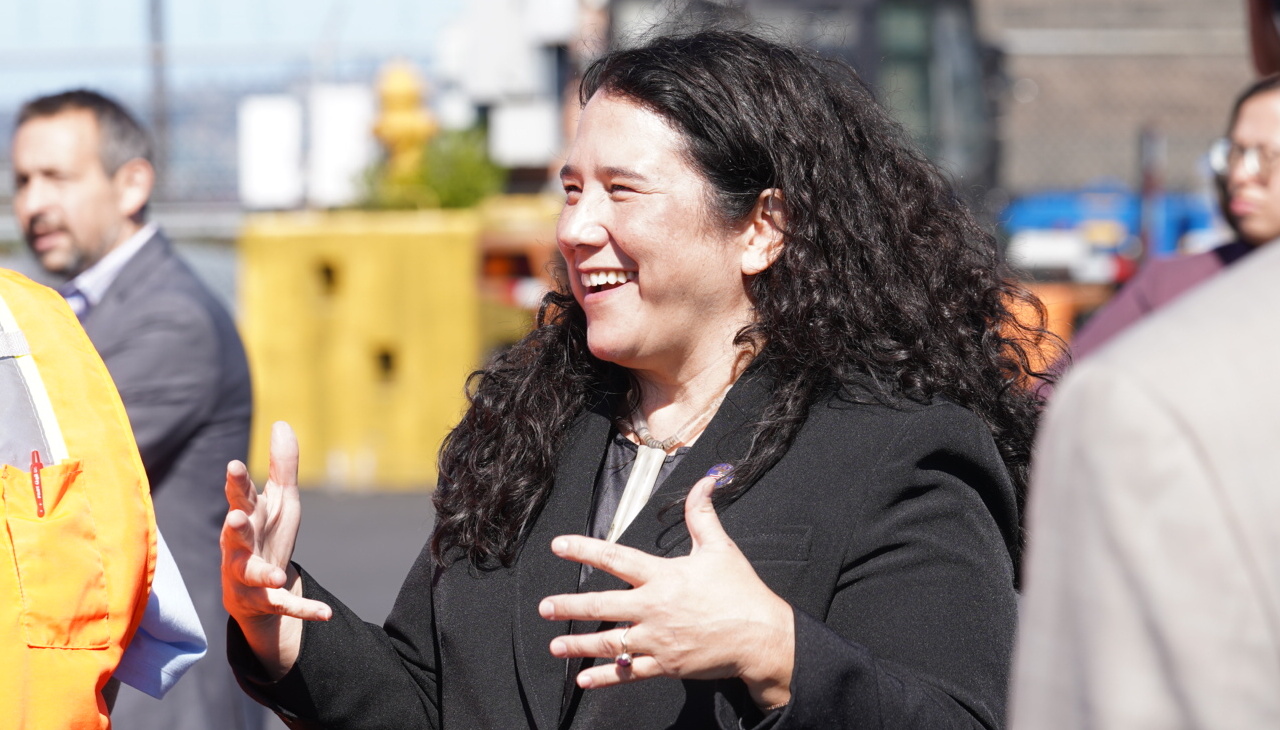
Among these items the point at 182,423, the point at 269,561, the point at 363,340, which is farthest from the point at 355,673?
the point at 363,340

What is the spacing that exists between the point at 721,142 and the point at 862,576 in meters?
0.68

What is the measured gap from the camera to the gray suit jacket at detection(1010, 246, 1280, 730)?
30.2 inches

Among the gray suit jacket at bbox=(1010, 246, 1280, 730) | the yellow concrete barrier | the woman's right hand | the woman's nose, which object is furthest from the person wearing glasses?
the yellow concrete barrier

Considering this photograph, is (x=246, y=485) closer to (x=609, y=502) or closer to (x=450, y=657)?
(x=450, y=657)

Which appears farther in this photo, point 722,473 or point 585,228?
point 585,228

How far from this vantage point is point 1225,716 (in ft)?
2.52

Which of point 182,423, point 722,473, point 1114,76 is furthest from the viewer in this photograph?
point 1114,76

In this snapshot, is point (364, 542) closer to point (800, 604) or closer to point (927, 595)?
point (800, 604)

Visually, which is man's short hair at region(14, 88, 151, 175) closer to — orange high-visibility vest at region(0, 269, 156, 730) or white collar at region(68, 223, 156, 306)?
white collar at region(68, 223, 156, 306)

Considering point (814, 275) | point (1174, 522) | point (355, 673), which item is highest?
point (1174, 522)

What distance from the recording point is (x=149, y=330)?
3.23 m

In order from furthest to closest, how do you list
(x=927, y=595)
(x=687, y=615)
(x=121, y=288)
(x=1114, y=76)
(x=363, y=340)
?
(x=1114, y=76), (x=363, y=340), (x=121, y=288), (x=927, y=595), (x=687, y=615)

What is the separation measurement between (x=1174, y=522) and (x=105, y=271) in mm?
3102

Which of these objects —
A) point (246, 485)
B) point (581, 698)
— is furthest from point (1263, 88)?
point (246, 485)
